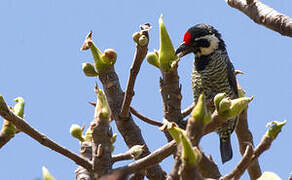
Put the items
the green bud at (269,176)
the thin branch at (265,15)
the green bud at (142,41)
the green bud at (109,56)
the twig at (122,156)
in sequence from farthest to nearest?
the thin branch at (265,15)
the green bud at (109,56)
the green bud at (142,41)
the twig at (122,156)
the green bud at (269,176)

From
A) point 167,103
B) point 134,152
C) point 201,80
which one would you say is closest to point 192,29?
point 201,80

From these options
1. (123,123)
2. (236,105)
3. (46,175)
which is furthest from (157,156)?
(123,123)

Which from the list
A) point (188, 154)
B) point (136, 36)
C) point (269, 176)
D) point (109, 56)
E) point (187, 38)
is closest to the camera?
point (188, 154)

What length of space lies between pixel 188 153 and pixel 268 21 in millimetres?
2214

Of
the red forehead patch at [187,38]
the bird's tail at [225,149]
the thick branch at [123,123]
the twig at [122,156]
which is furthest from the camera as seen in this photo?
the red forehead patch at [187,38]

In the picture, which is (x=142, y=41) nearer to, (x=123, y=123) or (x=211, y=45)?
(x=123, y=123)

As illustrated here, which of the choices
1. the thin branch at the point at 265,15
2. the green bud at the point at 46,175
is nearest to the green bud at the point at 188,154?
the green bud at the point at 46,175

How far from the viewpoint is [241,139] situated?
3432mm

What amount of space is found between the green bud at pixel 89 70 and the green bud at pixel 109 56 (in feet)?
0.24

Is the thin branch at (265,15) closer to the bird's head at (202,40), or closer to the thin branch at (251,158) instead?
the bird's head at (202,40)

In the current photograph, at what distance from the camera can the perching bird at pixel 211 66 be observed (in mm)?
5031

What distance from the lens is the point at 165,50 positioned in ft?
7.49

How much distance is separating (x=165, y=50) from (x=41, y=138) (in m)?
0.68

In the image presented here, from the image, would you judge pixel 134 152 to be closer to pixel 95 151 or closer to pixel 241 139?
pixel 95 151
